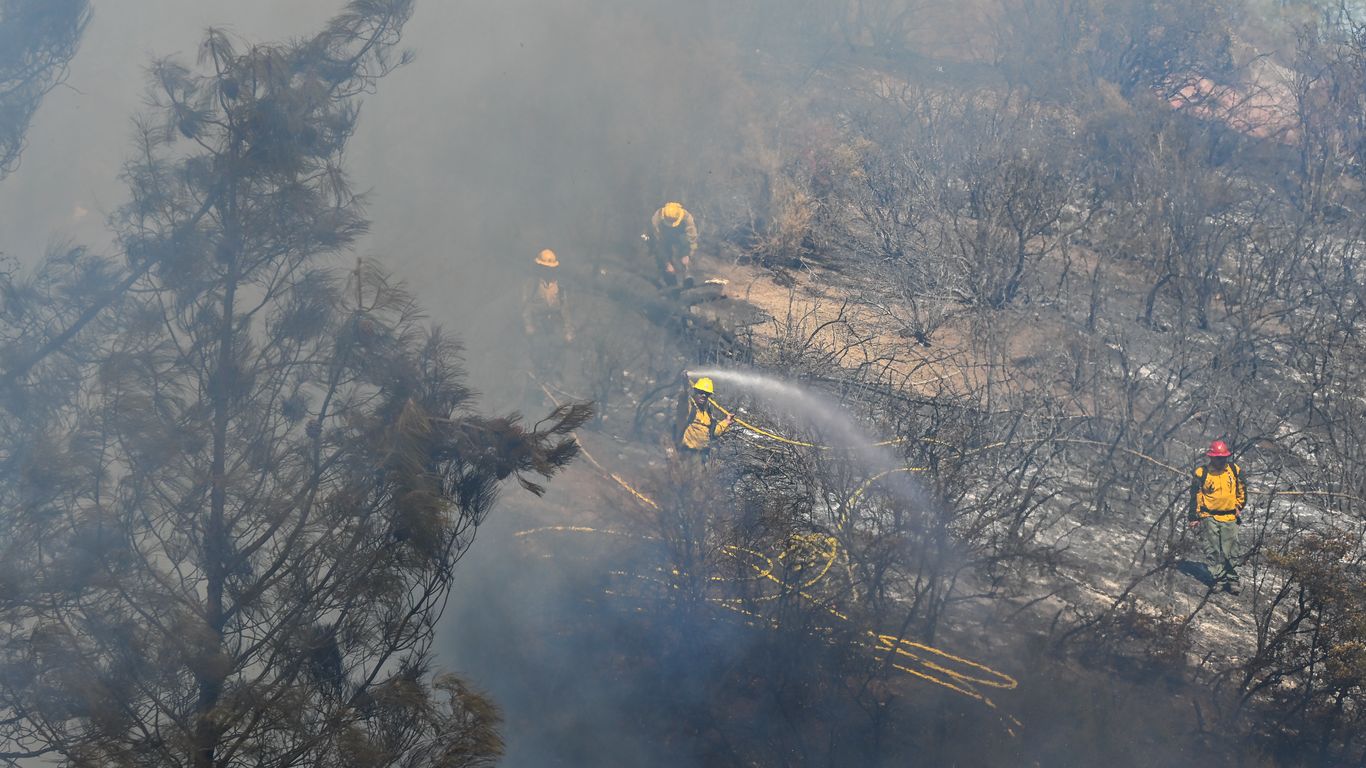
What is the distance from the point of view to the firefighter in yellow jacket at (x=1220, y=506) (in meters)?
10.7

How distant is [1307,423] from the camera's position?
1398 centimetres

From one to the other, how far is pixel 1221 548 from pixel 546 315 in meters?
9.34

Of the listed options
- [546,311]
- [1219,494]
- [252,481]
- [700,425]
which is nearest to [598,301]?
[546,311]

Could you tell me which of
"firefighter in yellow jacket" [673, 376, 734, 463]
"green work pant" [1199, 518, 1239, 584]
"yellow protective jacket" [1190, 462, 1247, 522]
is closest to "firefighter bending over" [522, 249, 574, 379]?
"firefighter in yellow jacket" [673, 376, 734, 463]

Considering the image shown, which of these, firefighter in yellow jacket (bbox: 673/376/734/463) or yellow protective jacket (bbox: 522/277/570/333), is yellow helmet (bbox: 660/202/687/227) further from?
firefighter in yellow jacket (bbox: 673/376/734/463)

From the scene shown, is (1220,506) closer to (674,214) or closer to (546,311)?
(674,214)

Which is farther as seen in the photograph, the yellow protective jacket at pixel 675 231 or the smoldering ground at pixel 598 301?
the yellow protective jacket at pixel 675 231

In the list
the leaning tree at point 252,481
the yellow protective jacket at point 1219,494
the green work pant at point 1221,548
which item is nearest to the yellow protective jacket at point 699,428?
the leaning tree at point 252,481

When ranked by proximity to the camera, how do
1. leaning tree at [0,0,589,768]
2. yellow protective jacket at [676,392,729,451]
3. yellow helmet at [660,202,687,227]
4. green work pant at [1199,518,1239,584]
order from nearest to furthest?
leaning tree at [0,0,589,768], green work pant at [1199,518,1239,584], yellow protective jacket at [676,392,729,451], yellow helmet at [660,202,687,227]

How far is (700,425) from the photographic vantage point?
11.9 meters

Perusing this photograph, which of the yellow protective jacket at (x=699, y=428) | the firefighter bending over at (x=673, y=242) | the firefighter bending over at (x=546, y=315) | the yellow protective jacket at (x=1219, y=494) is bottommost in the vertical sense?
the yellow protective jacket at (x=1219, y=494)

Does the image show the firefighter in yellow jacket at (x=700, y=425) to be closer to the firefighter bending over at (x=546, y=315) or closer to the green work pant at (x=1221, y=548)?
the firefighter bending over at (x=546, y=315)

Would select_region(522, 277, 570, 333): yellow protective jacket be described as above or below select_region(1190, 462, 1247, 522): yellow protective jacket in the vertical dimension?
above

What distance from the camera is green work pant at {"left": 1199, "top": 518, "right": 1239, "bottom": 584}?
35.5ft
